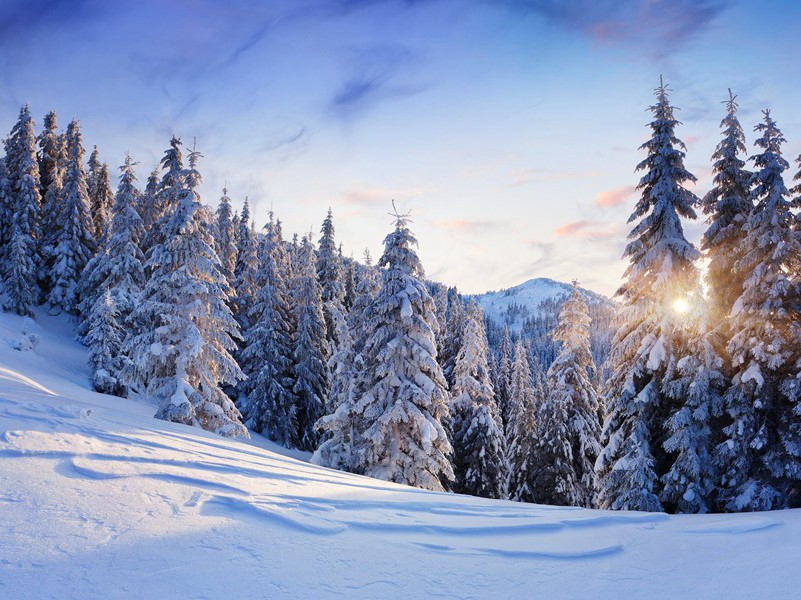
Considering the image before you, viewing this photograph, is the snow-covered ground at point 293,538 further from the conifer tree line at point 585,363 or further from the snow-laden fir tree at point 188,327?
the snow-laden fir tree at point 188,327

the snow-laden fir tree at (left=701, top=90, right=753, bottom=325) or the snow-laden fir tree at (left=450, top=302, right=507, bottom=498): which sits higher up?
the snow-laden fir tree at (left=701, top=90, right=753, bottom=325)

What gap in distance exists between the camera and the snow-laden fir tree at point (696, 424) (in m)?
13.5

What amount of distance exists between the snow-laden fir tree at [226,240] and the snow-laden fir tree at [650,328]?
2991 cm

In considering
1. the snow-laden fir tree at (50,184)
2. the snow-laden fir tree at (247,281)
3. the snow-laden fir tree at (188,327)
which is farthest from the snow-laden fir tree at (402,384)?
the snow-laden fir tree at (50,184)

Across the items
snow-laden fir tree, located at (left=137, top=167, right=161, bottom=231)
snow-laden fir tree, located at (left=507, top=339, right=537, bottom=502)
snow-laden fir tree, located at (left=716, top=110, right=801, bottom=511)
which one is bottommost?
snow-laden fir tree, located at (left=507, top=339, right=537, bottom=502)

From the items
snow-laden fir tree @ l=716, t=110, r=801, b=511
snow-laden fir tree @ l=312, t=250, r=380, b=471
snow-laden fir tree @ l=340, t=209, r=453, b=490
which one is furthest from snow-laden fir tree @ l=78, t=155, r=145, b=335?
snow-laden fir tree @ l=716, t=110, r=801, b=511

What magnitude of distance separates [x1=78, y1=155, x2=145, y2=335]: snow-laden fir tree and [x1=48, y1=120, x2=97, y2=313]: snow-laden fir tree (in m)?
5.27

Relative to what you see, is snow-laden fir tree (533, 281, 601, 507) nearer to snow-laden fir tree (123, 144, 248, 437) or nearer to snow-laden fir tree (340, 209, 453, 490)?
snow-laden fir tree (340, 209, 453, 490)

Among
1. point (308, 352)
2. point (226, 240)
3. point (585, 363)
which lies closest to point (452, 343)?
point (308, 352)

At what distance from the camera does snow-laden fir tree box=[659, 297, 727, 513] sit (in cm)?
1349

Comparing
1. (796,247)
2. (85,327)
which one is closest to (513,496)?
(796,247)

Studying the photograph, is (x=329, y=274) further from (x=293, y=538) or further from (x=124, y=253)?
(x=293, y=538)

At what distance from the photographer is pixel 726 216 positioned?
1628 cm

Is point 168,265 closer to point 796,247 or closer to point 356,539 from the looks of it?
point 356,539
